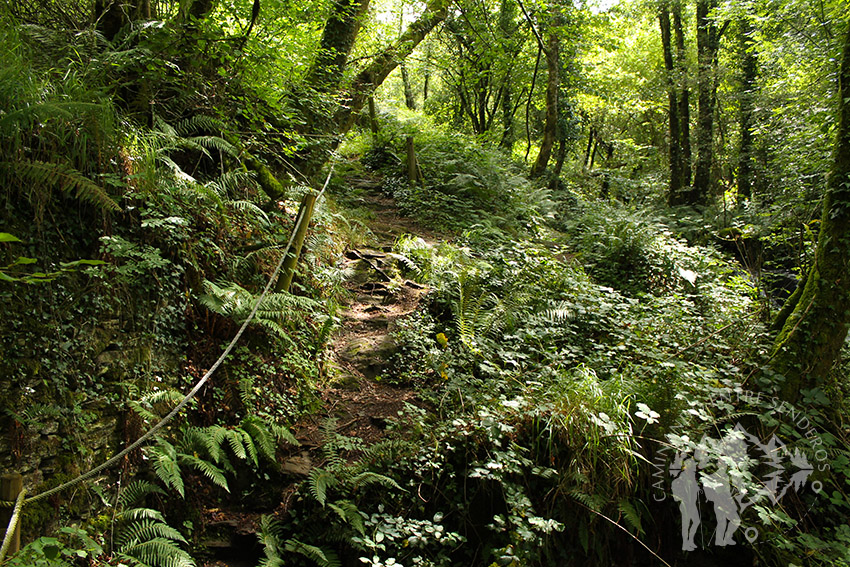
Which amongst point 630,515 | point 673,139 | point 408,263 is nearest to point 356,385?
point 408,263

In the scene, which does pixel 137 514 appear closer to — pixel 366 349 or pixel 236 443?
pixel 236 443

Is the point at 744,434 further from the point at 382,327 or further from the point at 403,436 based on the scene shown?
the point at 382,327

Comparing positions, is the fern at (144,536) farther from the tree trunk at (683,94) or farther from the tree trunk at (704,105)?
the tree trunk at (683,94)

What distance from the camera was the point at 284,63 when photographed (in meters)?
5.30

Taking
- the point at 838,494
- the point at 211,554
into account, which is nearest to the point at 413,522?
the point at 211,554

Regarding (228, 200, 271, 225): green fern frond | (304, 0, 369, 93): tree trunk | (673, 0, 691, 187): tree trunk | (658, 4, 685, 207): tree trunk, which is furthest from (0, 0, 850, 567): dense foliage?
(658, 4, 685, 207): tree trunk

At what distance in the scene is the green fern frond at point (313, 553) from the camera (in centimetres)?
313

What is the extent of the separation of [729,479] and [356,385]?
345cm

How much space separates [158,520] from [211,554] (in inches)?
16.8

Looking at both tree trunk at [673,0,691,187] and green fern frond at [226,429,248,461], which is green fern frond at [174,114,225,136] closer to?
green fern frond at [226,429,248,461]

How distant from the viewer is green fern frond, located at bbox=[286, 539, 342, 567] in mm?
3129

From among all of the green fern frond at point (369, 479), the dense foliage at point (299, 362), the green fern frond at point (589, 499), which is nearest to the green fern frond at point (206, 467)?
the dense foliage at point (299, 362)

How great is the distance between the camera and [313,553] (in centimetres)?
315

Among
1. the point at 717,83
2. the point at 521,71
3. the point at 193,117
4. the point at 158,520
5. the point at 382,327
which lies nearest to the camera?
the point at 158,520
